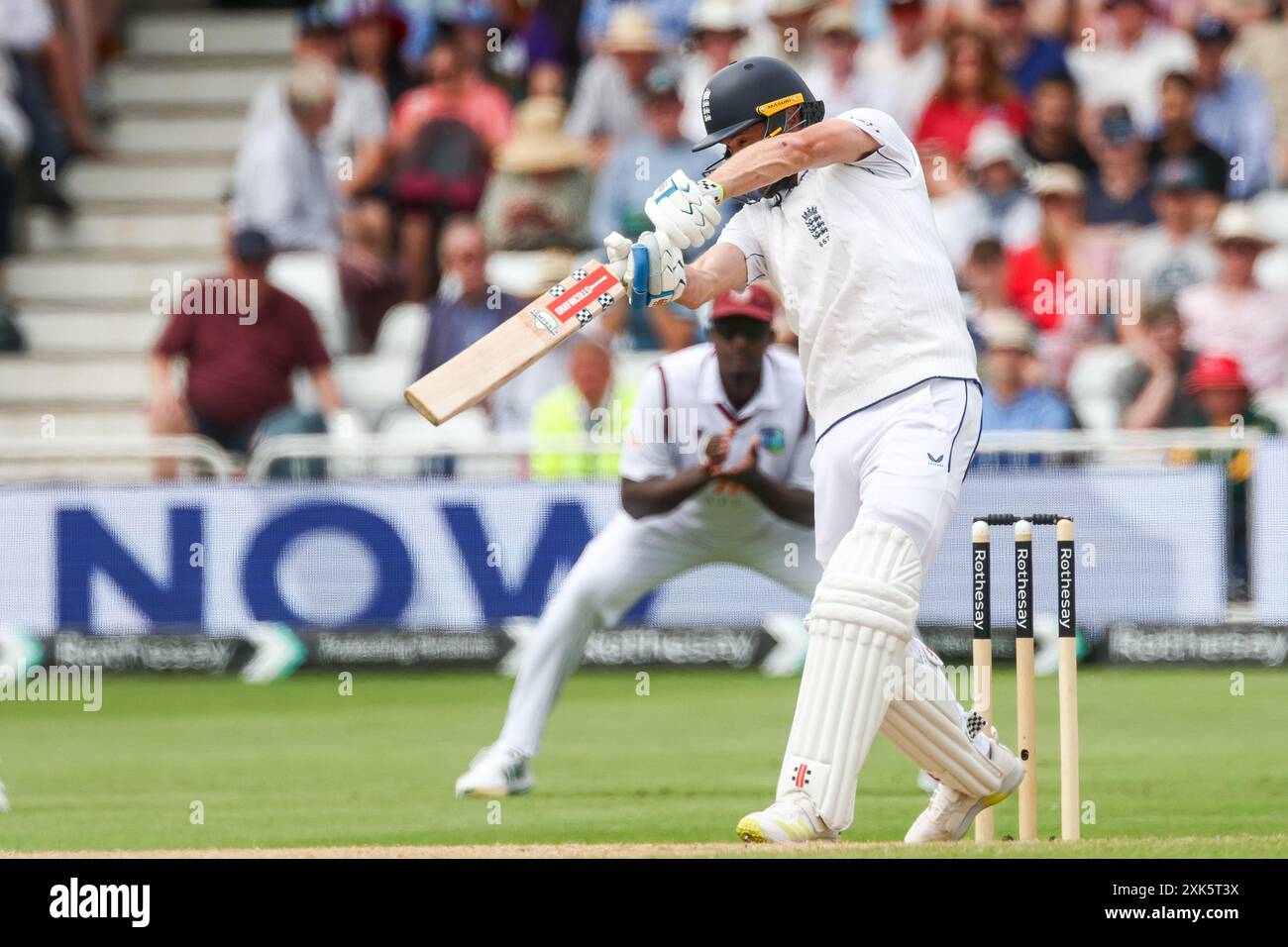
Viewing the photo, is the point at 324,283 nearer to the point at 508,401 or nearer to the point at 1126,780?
the point at 508,401

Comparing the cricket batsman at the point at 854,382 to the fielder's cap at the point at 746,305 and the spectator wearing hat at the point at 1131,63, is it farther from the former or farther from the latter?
the spectator wearing hat at the point at 1131,63

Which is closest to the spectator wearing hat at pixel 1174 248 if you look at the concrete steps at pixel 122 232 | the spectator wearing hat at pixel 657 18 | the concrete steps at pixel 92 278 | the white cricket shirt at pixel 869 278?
the spectator wearing hat at pixel 657 18

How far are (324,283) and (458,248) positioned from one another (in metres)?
1.86

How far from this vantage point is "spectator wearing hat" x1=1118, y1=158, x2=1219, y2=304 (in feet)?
50.8

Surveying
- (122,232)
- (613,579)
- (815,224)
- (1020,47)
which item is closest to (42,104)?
(122,232)

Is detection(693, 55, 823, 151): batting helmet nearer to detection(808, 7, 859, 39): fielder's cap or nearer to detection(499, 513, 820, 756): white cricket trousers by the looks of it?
detection(499, 513, 820, 756): white cricket trousers

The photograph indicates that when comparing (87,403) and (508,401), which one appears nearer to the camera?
(508,401)

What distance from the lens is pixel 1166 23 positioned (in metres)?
17.2

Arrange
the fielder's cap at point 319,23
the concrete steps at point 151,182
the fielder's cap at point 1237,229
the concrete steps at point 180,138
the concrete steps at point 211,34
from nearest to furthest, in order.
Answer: the fielder's cap at point 1237,229 → the fielder's cap at point 319,23 → the concrete steps at point 151,182 → the concrete steps at point 180,138 → the concrete steps at point 211,34

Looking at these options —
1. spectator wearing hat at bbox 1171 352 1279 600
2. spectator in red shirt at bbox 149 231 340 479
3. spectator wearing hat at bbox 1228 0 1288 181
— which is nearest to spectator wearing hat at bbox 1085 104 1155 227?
spectator wearing hat at bbox 1228 0 1288 181

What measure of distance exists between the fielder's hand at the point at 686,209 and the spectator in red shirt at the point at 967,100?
982 cm

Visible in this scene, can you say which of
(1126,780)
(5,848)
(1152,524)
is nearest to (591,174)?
(1152,524)

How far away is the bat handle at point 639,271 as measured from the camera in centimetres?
674
